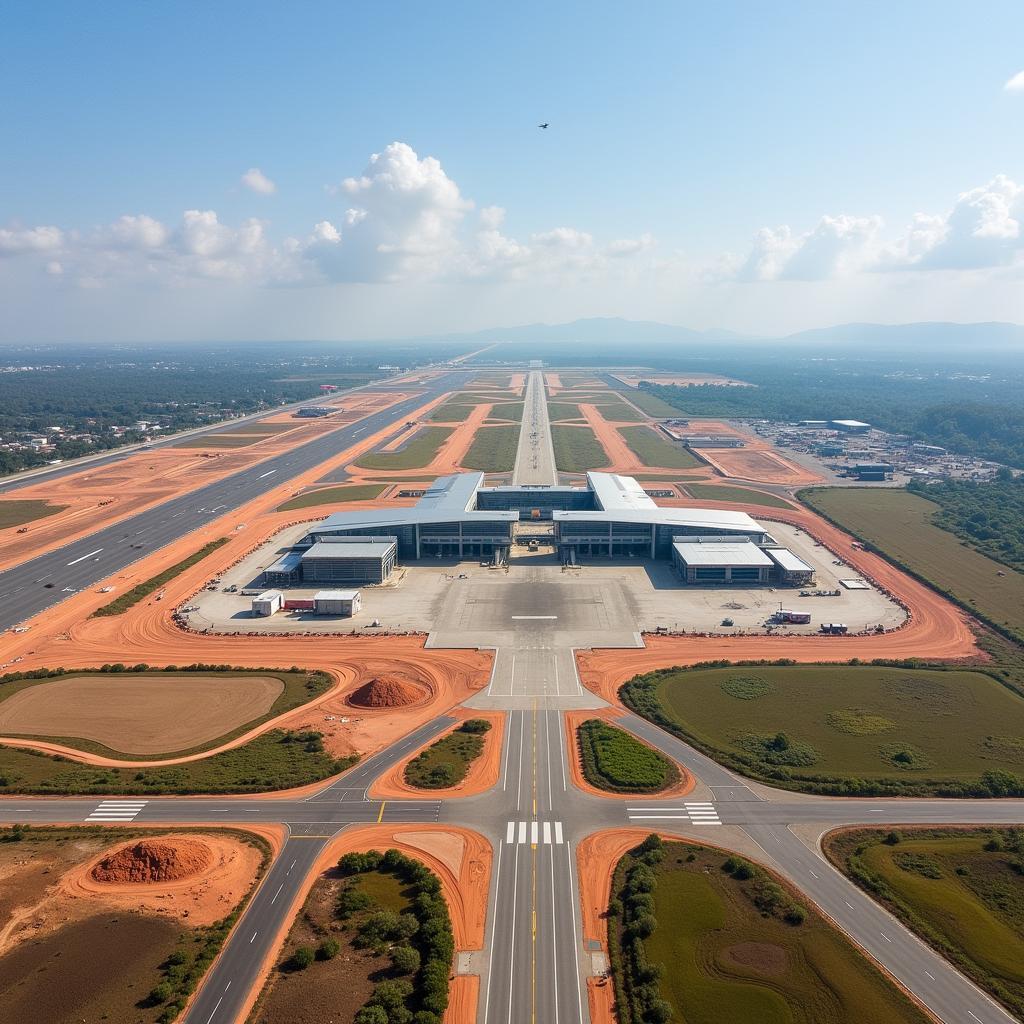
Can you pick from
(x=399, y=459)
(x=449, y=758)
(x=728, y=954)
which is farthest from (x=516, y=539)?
(x=399, y=459)

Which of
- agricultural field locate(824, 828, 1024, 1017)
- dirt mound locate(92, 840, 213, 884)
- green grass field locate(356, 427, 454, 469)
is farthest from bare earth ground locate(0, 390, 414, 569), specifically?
agricultural field locate(824, 828, 1024, 1017)

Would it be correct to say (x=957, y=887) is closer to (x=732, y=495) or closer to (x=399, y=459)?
(x=732, y=495)

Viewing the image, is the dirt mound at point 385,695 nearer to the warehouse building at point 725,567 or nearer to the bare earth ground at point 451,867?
the bare earth ground at point 451,867

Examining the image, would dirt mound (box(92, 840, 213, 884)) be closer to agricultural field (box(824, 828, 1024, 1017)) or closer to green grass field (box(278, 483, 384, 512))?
agricultural field (box(824, 828, 1024, 1017))

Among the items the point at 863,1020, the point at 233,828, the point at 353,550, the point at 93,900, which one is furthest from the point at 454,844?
the point at 353,550

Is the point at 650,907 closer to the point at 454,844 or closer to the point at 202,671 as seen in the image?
the point at 454,844

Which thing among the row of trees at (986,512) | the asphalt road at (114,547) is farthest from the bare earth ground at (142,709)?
the row of trees at (986,512)
